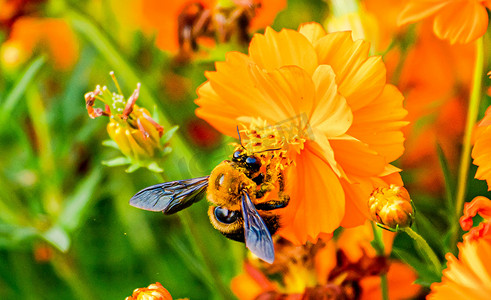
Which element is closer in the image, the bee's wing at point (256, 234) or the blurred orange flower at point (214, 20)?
the bee's wing at point (256, 234)

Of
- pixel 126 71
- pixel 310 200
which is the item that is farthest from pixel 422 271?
pixel 126 71

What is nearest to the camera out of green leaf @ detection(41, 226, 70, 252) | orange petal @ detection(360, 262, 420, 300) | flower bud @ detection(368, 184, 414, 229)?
flower bud @ detection(368, 184, 414, 229)

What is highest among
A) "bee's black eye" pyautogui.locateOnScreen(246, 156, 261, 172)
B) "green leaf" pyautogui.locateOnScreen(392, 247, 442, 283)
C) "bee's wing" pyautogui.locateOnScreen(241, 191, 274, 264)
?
"bee's black eye" pyautogui.locateOnScreen(246, 156, 261, 172)

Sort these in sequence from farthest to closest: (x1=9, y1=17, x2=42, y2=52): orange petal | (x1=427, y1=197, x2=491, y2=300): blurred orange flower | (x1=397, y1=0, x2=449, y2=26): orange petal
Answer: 1. (x1=9, y1=17, x2=42, y2=52): orange petal
2. (x1=397, y1=0, x2=449, y2=26): orange petal
3. (x1=427, y1=197, x2=491, y2=300): blurred orange flower

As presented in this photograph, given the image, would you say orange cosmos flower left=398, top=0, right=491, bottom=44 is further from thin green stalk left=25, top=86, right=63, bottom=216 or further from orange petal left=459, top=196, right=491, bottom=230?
thin green stalk left=25, top=86, right=63, bottom=216

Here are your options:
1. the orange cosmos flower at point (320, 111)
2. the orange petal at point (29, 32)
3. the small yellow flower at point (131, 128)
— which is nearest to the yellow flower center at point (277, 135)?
the orange cosmos flower at point (320, 111)

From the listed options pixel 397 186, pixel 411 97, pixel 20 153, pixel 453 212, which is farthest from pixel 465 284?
pixel 20 153

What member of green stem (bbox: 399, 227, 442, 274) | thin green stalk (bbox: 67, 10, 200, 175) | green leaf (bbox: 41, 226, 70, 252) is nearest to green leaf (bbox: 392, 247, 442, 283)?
green stem (bbox: 399, 227, 442, 274)

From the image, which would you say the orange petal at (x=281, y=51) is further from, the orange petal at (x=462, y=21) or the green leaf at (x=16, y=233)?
the green leaf at (x=16, y=233)
